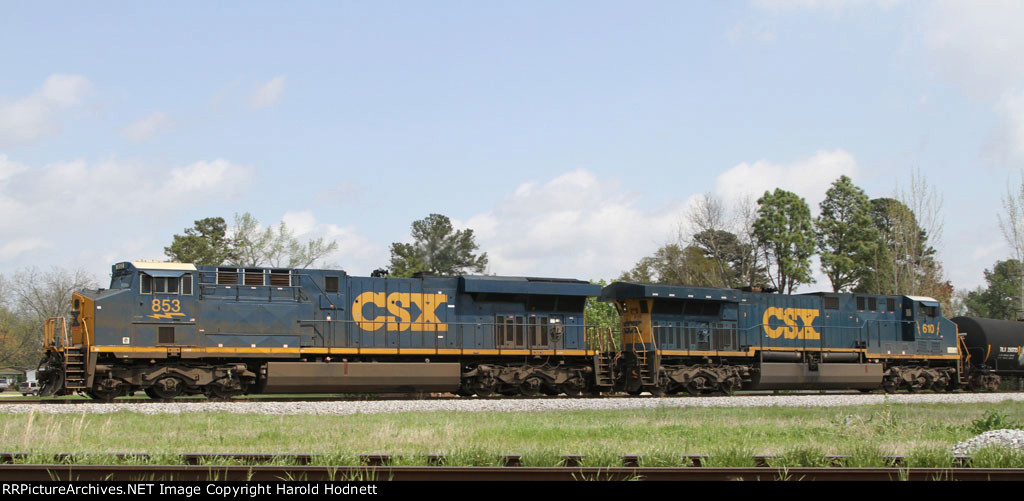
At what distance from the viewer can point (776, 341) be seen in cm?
2388

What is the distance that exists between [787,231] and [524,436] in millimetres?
38064

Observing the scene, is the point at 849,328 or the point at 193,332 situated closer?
the point at 193,332

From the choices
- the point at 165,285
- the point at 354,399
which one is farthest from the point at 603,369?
the point at 165,285

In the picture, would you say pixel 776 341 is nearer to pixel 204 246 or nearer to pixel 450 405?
pixel 450 405

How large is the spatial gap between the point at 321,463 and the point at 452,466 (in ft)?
3.90

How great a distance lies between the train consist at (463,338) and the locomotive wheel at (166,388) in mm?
28

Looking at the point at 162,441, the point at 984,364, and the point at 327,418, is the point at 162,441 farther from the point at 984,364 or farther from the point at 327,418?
the point at 984,364

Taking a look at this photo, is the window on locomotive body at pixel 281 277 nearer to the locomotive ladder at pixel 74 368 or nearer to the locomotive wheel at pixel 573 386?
the locomotive ladder at pixel 74 368

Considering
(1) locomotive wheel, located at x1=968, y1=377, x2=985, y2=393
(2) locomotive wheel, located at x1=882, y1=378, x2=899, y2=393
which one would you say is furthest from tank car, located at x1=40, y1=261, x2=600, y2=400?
(1) locomotive wheel, located at x1=968, y1=377, x2=985, y2=393

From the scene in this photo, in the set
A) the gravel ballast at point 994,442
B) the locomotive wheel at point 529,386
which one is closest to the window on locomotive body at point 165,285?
the locomotive wheel at point 529,386

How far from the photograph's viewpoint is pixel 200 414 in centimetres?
1434

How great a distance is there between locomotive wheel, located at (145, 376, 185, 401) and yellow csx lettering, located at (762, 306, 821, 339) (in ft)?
50.7

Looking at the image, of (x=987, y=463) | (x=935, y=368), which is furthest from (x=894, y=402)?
(x=987, y=463)

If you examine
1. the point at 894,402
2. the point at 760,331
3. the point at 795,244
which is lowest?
the point at 894,402
